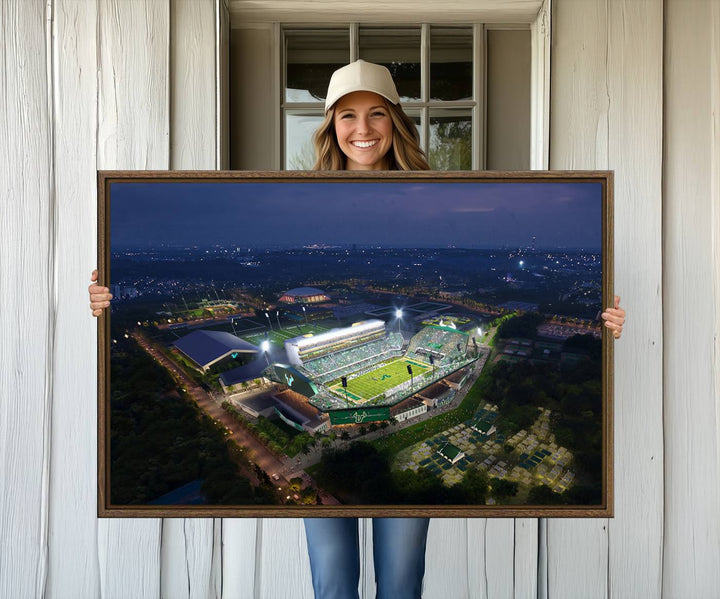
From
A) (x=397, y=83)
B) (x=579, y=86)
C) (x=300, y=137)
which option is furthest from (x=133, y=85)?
(x=579, y=86)

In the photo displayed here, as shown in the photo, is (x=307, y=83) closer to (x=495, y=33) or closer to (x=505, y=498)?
(x=495, y=33)

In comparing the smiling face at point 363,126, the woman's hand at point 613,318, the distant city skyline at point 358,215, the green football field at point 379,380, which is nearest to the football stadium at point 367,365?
the green football field at point 379,380

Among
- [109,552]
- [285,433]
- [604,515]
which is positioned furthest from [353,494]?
[109,552]

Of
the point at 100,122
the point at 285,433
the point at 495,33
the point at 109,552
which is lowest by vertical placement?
the point at 109,552

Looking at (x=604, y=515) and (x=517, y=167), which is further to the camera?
(x=517, y=167)

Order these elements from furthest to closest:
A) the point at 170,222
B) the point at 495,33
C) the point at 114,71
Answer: the point at 495,33 → the point at 114,71 → the point at 170,222
